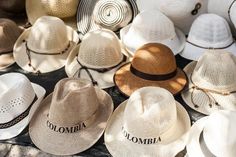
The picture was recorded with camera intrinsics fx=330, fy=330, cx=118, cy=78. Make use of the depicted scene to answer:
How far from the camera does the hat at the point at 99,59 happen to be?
168cm

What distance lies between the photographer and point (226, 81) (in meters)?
1.56

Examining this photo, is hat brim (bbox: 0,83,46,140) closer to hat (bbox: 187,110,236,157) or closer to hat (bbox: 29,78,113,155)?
hat (bbox: 29,78,113,155)

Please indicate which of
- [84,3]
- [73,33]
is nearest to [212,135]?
[73,33]

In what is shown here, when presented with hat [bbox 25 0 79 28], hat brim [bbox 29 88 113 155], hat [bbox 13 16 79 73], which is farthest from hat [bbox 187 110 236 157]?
hat [bbox 25 0 79 28]

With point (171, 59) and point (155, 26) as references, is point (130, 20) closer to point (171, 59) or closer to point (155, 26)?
point (155, 26)

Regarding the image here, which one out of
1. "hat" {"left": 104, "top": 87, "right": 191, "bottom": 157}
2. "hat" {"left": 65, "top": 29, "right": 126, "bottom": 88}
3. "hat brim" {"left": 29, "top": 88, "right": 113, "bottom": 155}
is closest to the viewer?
"hat" {"left": 104, "top": 87, "right": 191, "bottom": 157}

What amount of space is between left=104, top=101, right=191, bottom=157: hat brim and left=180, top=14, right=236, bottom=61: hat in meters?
0.52

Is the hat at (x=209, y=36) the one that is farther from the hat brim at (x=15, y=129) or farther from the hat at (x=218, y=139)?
the hat brim at (x=15, y=129)

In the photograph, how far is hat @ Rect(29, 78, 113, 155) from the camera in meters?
1.40

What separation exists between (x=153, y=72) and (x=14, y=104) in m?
0.66

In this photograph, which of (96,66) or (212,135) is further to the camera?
(96,66)

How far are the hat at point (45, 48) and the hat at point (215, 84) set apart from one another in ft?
2.54

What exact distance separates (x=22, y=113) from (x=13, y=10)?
1.12m

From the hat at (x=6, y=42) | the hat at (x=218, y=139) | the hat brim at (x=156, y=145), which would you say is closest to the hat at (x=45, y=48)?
the hat at (x=6, y=42)
